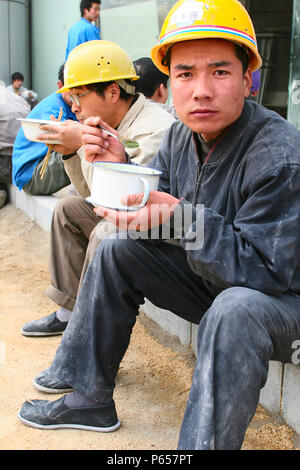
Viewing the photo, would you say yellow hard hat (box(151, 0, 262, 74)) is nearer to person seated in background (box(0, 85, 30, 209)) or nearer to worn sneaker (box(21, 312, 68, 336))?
worn sneaker (box(21, 312, 68, 336))

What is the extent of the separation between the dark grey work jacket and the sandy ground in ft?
2.62

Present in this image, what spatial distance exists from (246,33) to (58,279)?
1.79 metres

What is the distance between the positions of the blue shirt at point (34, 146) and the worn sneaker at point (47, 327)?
72.7 inches

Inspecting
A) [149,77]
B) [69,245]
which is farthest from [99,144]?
[149,77]

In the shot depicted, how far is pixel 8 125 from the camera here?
20.2 feet

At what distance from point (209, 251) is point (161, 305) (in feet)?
2.02

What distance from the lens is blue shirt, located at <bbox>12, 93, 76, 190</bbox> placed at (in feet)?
15.6

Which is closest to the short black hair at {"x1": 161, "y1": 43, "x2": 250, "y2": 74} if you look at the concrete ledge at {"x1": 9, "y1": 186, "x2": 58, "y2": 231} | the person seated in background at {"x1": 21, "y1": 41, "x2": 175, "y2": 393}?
the person seated in background at {"x1": 21, "y1": 41, "x2": 175, "y2": 393}

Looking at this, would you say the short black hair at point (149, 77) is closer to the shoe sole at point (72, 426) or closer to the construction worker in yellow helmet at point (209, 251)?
the construction worker in yellow helmet at point (209, 251)

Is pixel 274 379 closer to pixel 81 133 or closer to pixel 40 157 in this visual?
pixel 81 133

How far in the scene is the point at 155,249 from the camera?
2287 mm
